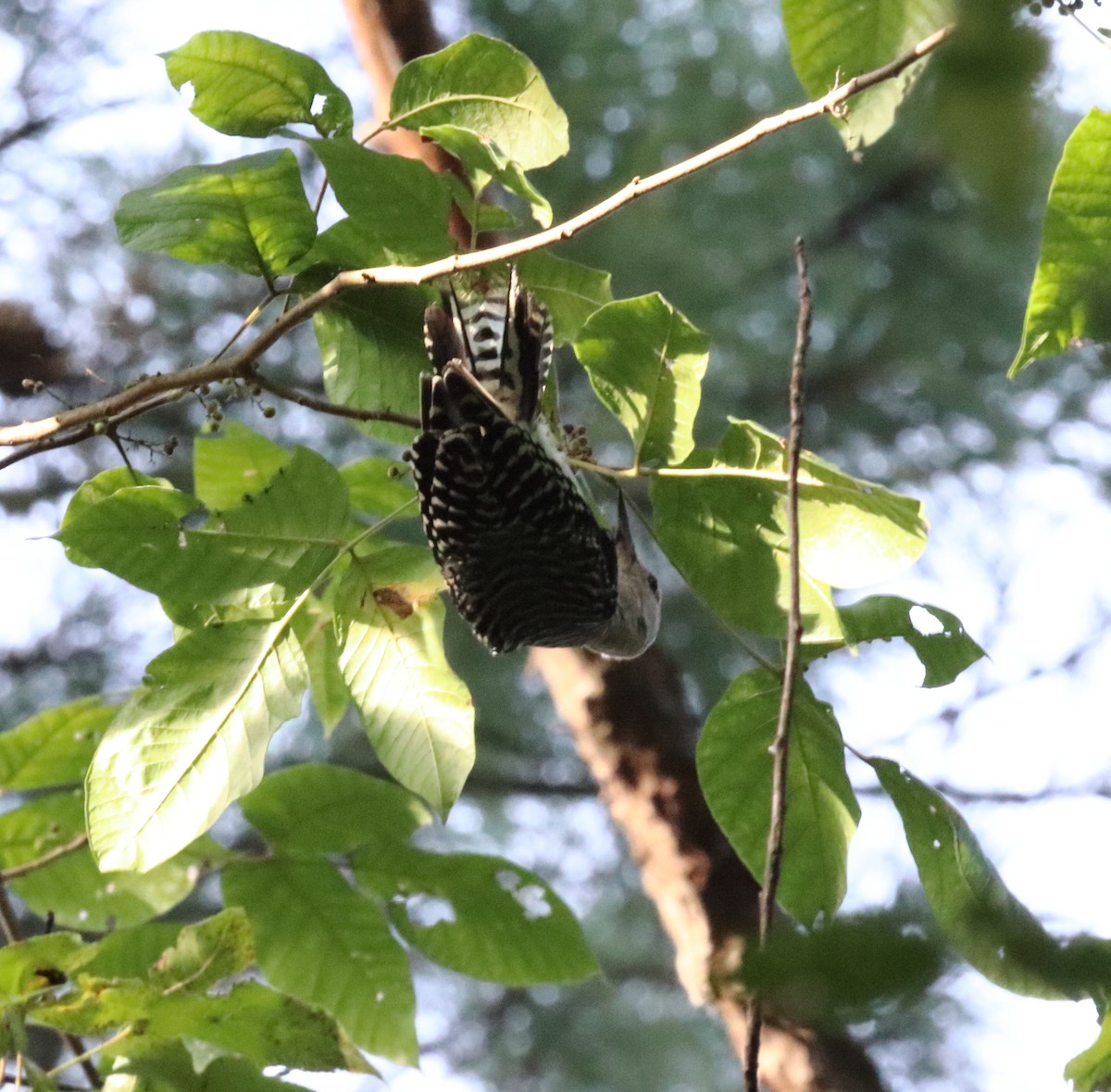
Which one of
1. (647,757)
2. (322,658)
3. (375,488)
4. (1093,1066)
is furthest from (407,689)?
(647,757)

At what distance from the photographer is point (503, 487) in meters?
1.32

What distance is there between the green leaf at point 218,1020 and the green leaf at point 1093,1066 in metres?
0.63

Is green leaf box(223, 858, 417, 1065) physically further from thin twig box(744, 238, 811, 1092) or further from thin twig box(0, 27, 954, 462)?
thin twig box(744, 238, 811, 1092)

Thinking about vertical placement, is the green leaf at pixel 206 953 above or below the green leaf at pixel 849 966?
above

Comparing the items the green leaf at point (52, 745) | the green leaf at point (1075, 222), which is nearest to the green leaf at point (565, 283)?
the green leaf at point (1075, 222)

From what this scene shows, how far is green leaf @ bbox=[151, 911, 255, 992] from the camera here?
3.59 feet

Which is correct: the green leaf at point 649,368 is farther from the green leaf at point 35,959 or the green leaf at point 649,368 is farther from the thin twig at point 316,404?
the green leaf at point 35,959

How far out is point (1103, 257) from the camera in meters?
0.90

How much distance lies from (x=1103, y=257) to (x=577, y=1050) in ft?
Answer: 10.6

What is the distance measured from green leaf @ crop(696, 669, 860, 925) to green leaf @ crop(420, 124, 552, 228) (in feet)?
1.63

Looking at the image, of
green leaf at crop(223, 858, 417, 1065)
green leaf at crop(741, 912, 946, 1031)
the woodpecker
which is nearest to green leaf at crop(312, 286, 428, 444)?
the woodpecker

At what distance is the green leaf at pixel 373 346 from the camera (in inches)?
52.4

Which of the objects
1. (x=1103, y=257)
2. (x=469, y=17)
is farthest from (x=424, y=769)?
(x=469, y=17)

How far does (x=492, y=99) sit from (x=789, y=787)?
2.42 feet
